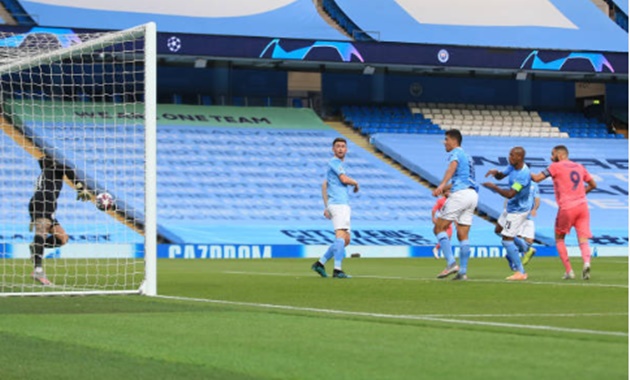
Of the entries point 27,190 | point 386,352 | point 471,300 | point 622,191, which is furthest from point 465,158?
point 622,191

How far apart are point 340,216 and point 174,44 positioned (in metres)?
21.1

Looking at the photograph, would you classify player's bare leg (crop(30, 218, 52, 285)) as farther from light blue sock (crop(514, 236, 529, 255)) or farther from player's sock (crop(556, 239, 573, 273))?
light blue sock (crop(514, 236, 529, 255))

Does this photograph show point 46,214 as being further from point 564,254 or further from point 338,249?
point 564,254

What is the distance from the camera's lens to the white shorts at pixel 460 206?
52.4ft

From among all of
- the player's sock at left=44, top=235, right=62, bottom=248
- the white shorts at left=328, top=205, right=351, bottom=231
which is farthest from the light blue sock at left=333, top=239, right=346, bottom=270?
the player's sock at left=44, top=235, right=62, bottom=248

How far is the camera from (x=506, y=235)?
17031 mm

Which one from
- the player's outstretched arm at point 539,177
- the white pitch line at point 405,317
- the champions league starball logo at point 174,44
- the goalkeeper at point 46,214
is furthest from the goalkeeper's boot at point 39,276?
the champions league starball logo at point 174,44

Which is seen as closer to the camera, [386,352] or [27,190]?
[386,352]

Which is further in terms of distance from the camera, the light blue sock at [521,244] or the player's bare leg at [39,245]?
the light blue sock at [521,244]

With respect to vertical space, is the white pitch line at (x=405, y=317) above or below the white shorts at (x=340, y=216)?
below

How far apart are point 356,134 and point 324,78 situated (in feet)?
9.63

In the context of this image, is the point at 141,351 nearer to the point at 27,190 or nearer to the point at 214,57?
the point at 27,190

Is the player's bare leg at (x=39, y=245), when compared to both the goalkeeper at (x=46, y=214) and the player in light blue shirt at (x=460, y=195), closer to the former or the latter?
the goalkeeper at (x=46, y=214)

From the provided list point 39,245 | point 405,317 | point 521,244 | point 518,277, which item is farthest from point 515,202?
point 405,317
